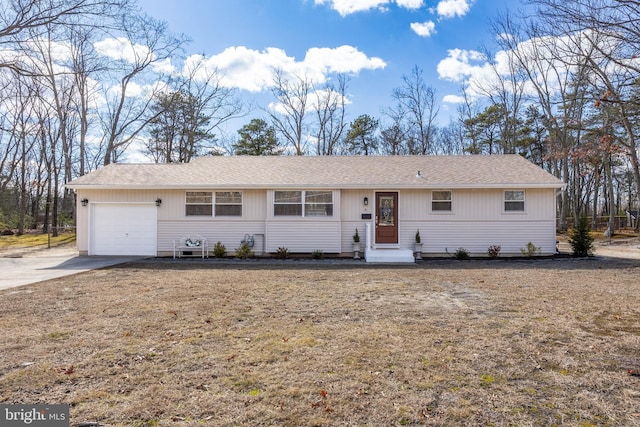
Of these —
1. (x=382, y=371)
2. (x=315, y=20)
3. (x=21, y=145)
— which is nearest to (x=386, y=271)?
(x=382, y=371)

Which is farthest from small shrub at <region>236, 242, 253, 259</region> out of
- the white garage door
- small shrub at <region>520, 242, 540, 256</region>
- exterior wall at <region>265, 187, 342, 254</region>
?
small shrub at <region>520, 242, 540, 256</region>

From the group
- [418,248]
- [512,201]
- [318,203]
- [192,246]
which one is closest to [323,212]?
[318,203]

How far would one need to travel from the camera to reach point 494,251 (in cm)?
1316

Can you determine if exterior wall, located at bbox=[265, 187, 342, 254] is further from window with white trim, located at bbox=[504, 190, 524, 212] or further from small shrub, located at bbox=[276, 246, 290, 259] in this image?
window with white trim, located at bbox=[504, 190, 524, 212]

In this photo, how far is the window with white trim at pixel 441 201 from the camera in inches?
A: 528

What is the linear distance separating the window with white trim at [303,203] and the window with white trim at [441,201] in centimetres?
371

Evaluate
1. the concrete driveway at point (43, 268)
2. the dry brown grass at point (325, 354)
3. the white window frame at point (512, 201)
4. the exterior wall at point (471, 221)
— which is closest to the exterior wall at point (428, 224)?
the exterior wall at point (471, 221)

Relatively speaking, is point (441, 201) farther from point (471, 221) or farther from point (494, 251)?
point (494, 251)

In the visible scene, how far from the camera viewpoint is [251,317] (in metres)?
5.32

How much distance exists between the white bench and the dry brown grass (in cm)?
585

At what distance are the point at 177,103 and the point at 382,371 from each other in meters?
27.3

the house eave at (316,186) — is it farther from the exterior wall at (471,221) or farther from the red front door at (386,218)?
the red front door at (386,218)

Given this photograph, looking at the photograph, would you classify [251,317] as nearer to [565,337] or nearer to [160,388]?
[160,388]

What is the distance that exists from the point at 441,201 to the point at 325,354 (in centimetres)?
1068
